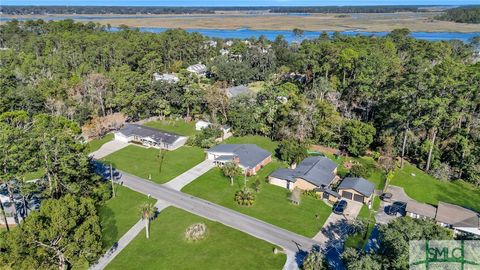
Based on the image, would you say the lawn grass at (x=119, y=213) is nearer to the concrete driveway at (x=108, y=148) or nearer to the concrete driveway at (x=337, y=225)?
the concrete driveway at (x=108, y=148)

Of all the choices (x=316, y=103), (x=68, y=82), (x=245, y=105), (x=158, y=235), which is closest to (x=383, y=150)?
(x=316, y=103)

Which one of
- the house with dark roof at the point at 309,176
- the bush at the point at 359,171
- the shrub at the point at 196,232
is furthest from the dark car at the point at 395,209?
the shrub at the point at 196,232

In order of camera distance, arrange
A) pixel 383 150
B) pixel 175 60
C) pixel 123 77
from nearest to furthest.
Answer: pixel 383 150
pixel 123 77
pixel 175 60

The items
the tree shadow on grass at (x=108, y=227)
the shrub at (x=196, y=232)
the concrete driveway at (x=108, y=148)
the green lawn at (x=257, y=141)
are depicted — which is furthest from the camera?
the green lawn at (x=257, y=141)

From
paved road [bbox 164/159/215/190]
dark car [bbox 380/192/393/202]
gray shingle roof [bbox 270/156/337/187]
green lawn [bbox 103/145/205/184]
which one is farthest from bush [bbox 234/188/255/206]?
dark car [bbox 380/192/393/202]

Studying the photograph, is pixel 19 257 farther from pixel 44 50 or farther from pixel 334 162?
pixel 44 50

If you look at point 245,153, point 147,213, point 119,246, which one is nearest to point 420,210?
point 245,153

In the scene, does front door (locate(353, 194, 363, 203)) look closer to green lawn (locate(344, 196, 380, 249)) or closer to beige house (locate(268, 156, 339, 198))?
green lawn (locate(344, 196, 380, 249))
